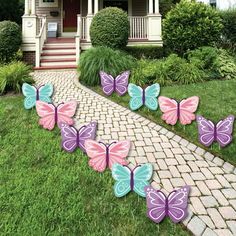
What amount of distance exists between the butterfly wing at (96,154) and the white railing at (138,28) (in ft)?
33.7

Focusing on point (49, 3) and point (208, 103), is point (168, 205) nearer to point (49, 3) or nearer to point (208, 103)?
point (208, 103)

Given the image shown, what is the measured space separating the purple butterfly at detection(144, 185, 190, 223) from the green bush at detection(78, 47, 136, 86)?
5715mm

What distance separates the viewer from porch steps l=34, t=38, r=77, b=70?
12.1m

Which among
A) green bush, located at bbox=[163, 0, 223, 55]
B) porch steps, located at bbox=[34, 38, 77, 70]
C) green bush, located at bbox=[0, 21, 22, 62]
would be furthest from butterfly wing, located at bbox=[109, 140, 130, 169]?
green bush, located at bbox=[0, 21, 22, 62]

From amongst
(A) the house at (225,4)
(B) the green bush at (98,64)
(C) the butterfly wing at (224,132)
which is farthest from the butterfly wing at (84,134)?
(A) the house at (225,4)

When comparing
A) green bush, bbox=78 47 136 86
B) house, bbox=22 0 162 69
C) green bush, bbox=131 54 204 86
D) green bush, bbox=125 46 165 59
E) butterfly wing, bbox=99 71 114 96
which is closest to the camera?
butterfly wing, bbox=99 71 114 96

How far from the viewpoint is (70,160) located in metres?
4.68

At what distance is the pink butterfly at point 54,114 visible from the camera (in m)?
5.75

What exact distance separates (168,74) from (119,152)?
486cm

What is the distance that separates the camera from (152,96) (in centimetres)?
658

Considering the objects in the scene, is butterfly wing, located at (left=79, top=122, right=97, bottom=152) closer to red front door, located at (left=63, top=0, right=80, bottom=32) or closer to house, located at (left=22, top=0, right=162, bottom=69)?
house, located at (left=22, top=0, right=162, bottom=69)

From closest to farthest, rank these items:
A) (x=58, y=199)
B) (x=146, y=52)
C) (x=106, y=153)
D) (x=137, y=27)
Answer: (x=58, y=199) < (x=106, y=153) < (x=146, y=52) < (x=137, y=27)

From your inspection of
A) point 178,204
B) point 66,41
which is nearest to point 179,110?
point 178,204

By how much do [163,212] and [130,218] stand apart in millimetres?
385
